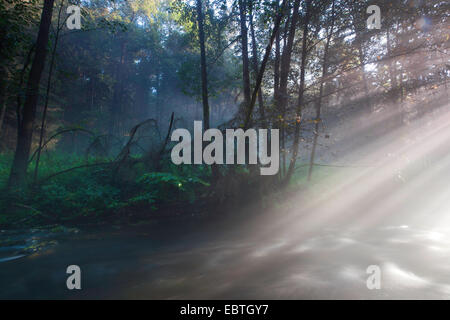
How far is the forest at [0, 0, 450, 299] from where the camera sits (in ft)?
21.1

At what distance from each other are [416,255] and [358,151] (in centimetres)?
1395

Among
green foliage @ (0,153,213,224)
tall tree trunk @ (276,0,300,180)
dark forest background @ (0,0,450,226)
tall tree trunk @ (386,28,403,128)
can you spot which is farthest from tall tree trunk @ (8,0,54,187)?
tall tree trunk @ (386,28,403,128)

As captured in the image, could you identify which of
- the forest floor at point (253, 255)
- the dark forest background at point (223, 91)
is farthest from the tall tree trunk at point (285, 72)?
the forest floor at point (253, 255)

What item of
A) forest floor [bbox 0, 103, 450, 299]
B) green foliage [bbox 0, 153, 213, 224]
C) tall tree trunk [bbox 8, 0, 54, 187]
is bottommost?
forest floor [bbox 0, 103, 450, 299]

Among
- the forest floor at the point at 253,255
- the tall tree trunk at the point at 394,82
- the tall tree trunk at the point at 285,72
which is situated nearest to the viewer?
the forest floor at the point at 253,255

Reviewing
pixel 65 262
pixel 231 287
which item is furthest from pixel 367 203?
pixel 65 262

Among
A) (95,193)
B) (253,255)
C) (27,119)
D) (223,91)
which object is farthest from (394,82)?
(27,119)

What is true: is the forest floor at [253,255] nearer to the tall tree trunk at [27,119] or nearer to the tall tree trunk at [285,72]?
the tall tree trunk at [27,119]

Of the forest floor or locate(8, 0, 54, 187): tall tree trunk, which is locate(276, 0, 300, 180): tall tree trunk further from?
locate(8, 0, 54, 187): tall tree trunk

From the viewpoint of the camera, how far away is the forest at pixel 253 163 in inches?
253

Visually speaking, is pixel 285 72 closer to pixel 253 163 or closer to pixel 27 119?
pixel 253 163

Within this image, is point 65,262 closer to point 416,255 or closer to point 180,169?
point 180,169

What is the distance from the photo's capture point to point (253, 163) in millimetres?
10375

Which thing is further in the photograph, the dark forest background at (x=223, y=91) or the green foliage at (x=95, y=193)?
the dark forest background at (x=223, y=91)
